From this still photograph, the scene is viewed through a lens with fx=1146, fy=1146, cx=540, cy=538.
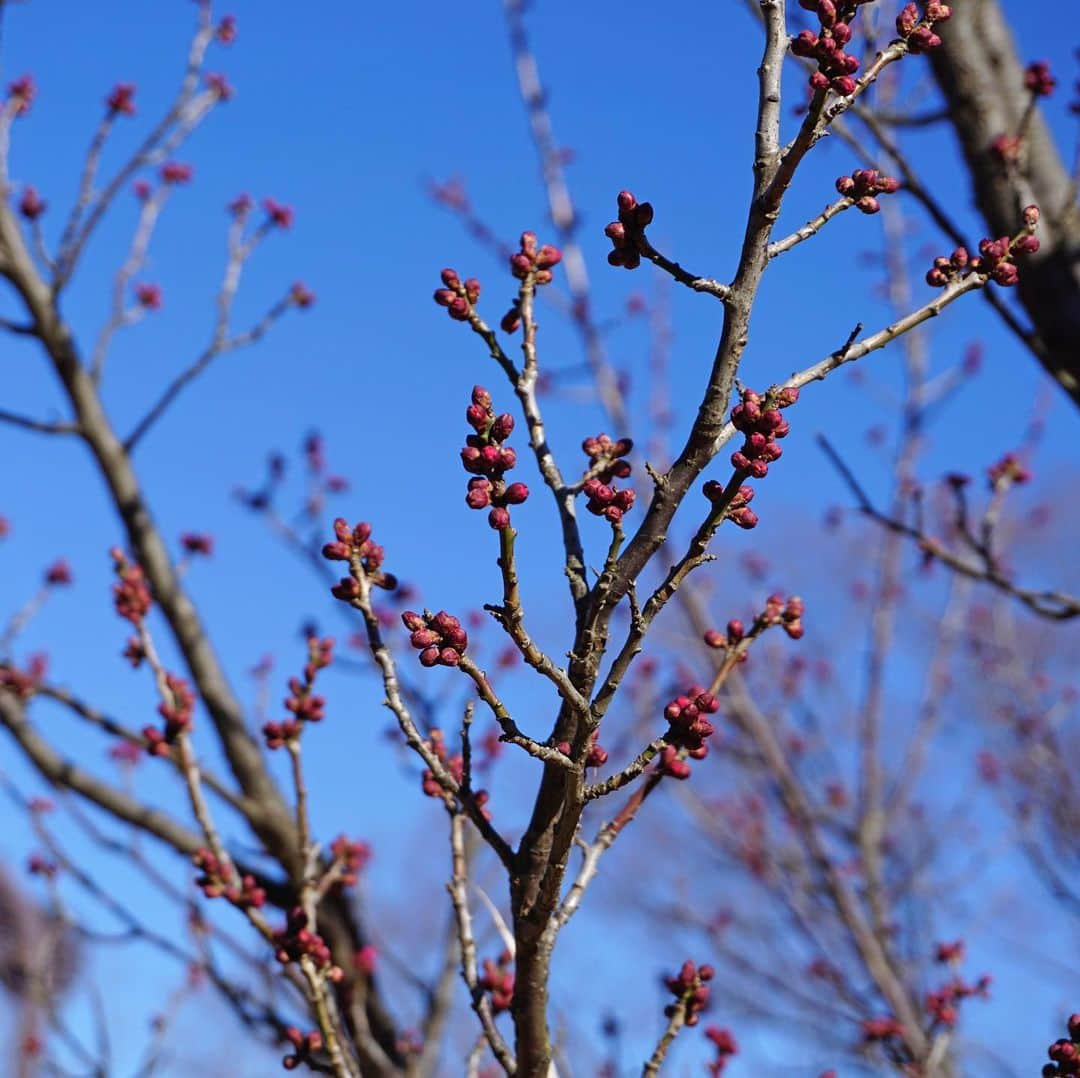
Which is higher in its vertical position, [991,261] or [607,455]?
[991,261]

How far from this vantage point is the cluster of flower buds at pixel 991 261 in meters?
1.49

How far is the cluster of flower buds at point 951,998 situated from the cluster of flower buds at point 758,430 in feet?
6.43

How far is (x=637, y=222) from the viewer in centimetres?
139

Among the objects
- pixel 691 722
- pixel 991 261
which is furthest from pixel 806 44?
pixel 691 722

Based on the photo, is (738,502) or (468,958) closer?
(738,502)

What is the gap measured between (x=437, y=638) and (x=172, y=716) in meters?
1.35

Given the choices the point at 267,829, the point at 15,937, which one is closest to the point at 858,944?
the point at 267,829

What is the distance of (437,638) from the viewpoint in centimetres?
127

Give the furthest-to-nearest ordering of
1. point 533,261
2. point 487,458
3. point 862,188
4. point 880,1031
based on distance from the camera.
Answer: point 880,1031 → point 533,261 → point 862,188 → point 487,458

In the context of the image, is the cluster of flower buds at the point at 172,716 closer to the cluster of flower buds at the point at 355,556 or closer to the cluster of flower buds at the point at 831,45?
the cluster of flower buds at the point at 355,556

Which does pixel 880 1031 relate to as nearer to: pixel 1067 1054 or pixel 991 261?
pixel 1067 1054

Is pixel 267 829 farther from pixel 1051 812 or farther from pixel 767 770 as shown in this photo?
pixel 1051 812

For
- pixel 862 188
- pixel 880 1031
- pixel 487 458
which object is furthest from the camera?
pixel 880 1031

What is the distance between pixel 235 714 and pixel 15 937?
20.9m
